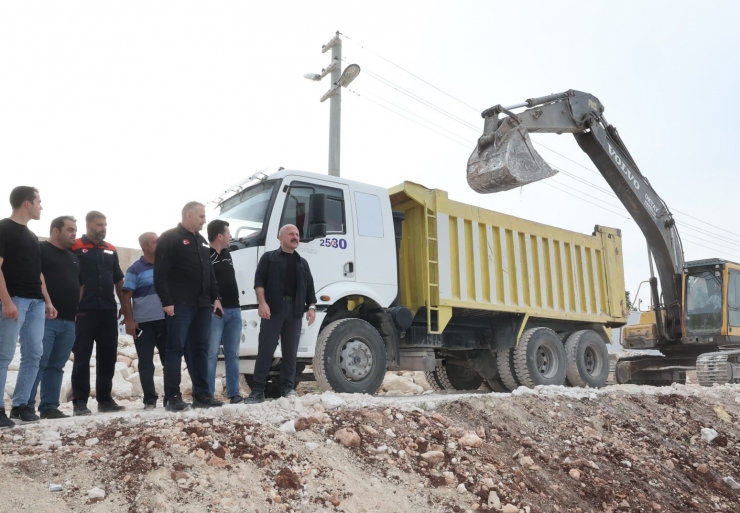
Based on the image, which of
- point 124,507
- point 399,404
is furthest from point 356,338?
point 124,507

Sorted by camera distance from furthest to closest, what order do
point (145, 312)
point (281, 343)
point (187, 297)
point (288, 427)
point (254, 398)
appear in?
point (145, 312) < point (281, 343) < point (254, 398) < point (187, 297) < point (288, 427)

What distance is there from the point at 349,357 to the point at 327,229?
132cm

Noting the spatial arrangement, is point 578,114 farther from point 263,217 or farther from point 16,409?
point 16,409

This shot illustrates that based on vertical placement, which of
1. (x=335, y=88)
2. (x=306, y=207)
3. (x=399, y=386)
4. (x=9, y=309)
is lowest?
(x=399, y=386)

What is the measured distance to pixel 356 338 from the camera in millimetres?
6520

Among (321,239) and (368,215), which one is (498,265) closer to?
(368,215)

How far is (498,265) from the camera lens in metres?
8.47

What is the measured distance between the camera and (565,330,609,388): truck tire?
8.95 m

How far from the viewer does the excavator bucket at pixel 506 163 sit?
8.45m

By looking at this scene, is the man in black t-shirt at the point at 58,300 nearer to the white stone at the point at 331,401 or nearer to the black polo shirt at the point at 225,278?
the black polo shirt at the point at 225,278

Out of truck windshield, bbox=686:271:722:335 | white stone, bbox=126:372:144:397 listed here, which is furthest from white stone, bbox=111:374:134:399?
truck windshield, bbox=686:271:722:335

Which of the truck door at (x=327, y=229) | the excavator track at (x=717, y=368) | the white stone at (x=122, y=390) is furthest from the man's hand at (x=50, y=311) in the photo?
the excavator track at (x=717, y=368)

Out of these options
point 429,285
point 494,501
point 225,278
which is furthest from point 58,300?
point 429,285

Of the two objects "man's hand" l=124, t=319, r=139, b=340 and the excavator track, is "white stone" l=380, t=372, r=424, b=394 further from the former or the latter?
"man's hand" l=124, t=319, r=139, b=340
